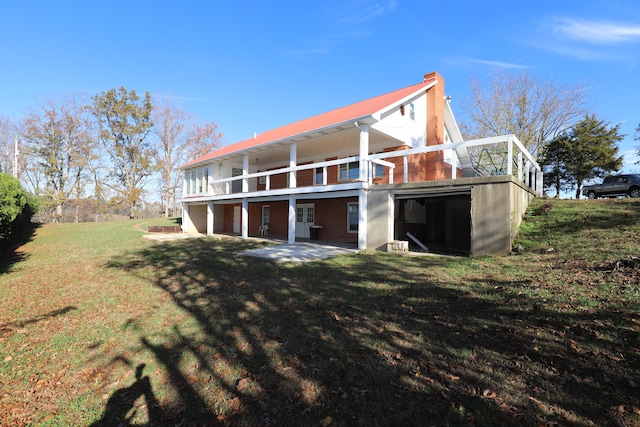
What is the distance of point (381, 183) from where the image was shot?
1471 centimetres

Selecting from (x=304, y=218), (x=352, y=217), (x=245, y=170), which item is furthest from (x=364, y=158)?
(x=245, y=170)

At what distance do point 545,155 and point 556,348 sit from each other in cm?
2922

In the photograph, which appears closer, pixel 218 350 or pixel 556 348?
pixel 556 348

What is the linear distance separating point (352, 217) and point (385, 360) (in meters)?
12.8

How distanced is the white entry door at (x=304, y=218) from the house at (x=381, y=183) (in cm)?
6

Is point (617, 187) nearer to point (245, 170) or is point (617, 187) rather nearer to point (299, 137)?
point (299, 137)

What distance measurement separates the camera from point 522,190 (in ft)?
34.9

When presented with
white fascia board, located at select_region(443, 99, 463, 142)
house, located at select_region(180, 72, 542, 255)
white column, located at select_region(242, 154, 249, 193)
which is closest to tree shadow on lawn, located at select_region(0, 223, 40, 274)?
house, located at select_region(180, 72, 542, 255)

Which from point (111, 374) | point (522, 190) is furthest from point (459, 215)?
point (111, 374)

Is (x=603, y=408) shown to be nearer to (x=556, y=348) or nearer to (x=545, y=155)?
(x=556, y=348)

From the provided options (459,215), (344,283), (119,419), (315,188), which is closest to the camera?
(119,419)

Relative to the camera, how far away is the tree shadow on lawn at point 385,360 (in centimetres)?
284

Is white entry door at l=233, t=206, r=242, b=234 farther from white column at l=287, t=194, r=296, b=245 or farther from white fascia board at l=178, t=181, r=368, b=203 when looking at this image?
white column at l=287, t=194, r=296, b=245

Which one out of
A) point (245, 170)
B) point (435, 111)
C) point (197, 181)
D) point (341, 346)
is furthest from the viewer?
point (197, 181)
